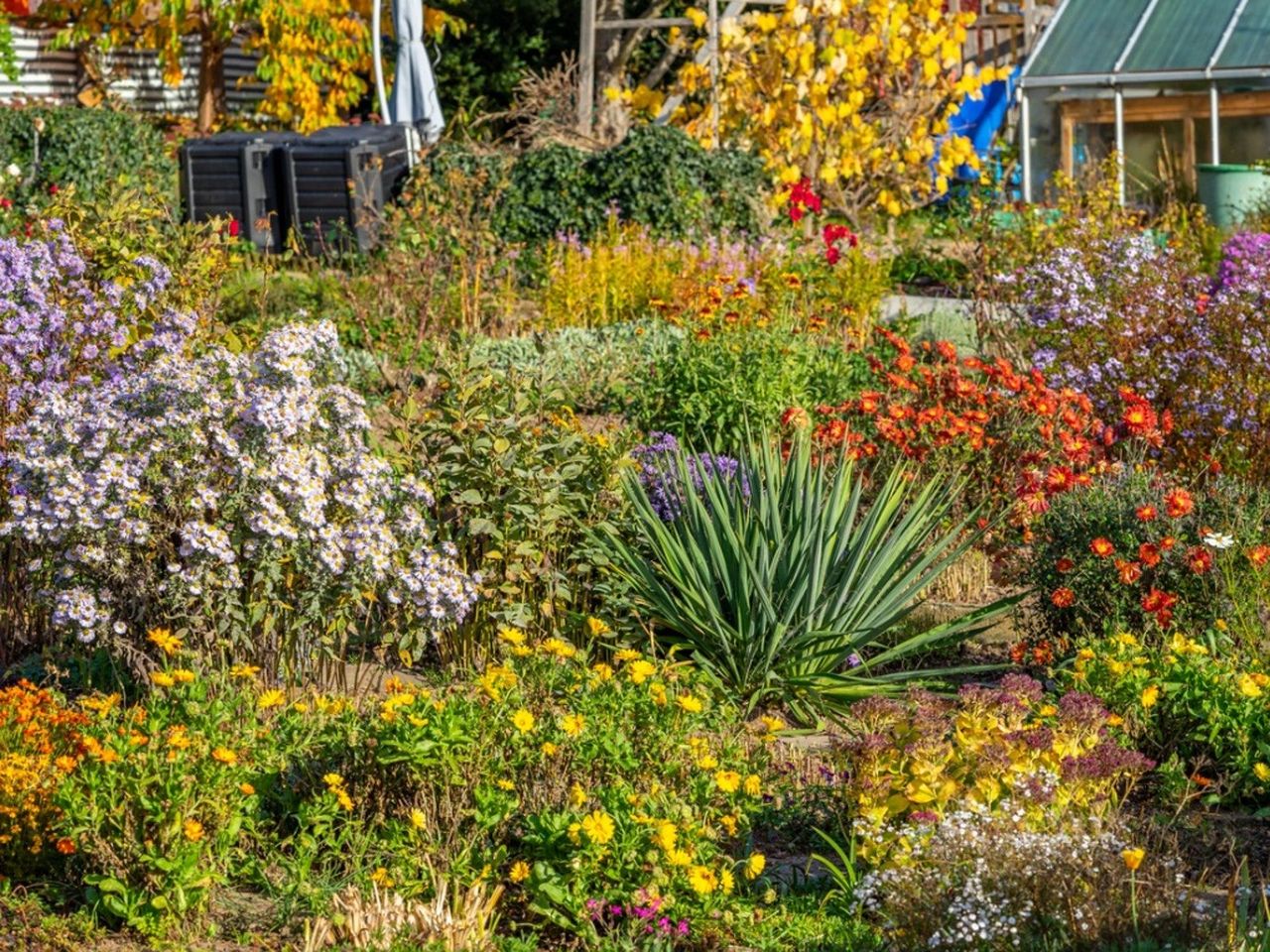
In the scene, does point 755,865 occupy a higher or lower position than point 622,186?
lower

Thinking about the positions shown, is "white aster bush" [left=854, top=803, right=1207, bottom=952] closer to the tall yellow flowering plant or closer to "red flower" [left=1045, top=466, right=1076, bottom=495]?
"red flower" [left=1045, top=466, right=1076, bottom=495]

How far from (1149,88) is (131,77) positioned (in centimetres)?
1234

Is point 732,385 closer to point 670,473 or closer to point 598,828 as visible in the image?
point 670,473

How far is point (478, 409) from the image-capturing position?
20.0 feet

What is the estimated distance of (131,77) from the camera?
73.7ft

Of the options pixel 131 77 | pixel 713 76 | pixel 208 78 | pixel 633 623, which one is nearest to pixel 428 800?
pixel 633 623

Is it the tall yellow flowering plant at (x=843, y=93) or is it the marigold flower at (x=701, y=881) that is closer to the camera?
the marigold flower at (x=701, y=881)

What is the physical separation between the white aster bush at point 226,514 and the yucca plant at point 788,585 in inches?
27.3

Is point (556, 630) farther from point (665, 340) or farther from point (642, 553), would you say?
point (665, 340)

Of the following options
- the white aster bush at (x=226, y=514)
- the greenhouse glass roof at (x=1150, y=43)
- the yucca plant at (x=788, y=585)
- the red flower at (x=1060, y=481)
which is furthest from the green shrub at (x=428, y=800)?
the greenhouse glass roof at (x=1150, y=43)

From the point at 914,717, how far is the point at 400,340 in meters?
5.92

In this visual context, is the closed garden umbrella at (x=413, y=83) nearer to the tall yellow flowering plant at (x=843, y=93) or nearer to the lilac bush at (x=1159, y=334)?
the tall yellow flowering plant at (x=843, y=93)

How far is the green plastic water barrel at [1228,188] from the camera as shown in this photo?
1507 cm

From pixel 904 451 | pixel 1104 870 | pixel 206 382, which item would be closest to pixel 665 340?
Answer: pixel 904 451
